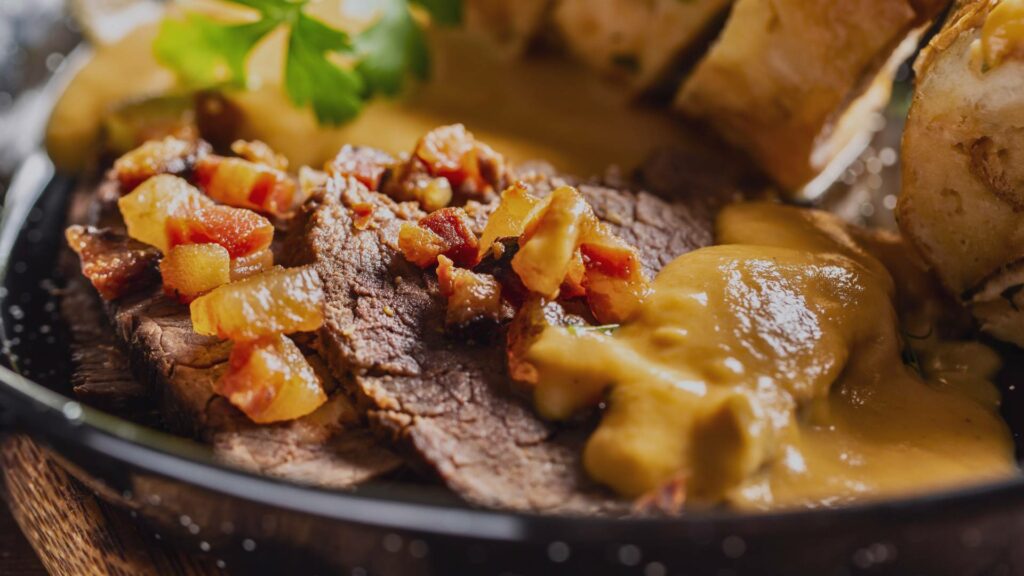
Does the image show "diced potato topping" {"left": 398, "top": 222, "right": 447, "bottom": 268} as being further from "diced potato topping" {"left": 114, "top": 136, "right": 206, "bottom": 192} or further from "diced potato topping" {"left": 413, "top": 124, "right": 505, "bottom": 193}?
"diced potato topping" {"left": 114, "top": 136, "right": 206, "bottom": 192}

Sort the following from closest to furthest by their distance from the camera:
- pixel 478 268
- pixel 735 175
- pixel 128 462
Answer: pixel 128 462 < pixel 478 268 < pixel 735 175

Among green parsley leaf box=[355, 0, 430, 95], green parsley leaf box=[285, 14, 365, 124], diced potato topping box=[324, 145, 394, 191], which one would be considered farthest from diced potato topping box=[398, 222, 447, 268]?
green parsley leaf box=[355, 0, 430, 95]

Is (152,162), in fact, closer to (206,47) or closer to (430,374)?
(206,47)

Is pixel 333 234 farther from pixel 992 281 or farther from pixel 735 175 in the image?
pixel 992 281

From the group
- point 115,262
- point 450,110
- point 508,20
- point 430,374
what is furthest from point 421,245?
point 508,20

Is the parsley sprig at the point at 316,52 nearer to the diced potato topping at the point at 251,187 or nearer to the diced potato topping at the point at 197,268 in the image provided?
the diced potato topping at the point at 251,187

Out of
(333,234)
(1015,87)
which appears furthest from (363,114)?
(1015,87)
